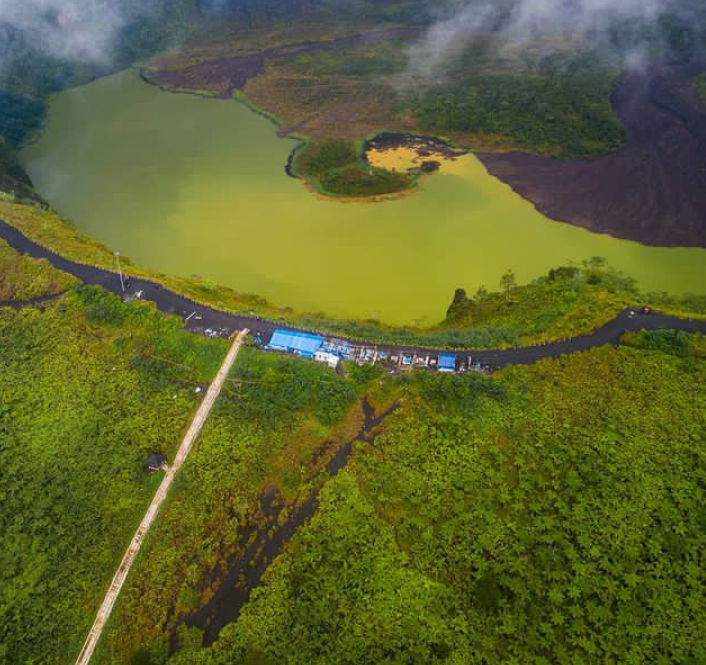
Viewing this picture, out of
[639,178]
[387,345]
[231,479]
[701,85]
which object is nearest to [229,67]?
[639,178]

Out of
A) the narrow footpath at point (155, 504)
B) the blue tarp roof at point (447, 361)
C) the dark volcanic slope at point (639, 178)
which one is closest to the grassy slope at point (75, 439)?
the narrow footpath at point (155, 504)

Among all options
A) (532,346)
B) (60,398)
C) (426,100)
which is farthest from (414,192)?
(60,398)

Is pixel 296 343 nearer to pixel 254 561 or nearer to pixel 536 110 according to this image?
pixel 254 561

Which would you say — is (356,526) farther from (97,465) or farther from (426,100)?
(426,100)

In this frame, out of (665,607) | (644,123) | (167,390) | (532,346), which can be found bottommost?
(665,607)

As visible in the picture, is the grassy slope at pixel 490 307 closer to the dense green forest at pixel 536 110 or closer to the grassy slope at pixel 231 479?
the grassy slope at pixel 231 479
